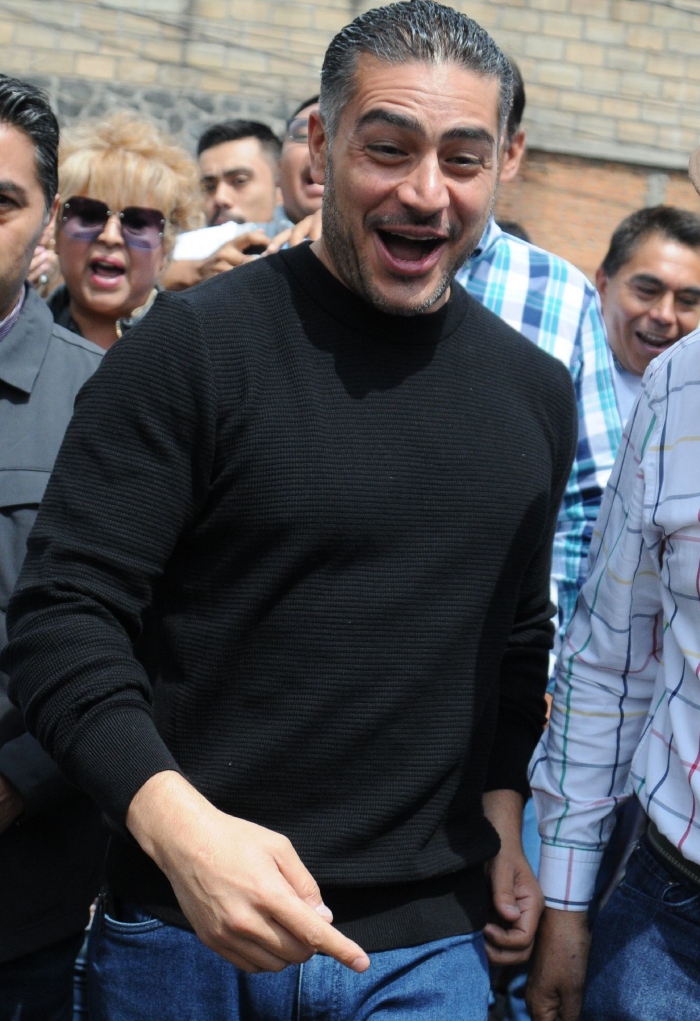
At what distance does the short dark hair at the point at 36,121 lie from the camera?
2.38 metres

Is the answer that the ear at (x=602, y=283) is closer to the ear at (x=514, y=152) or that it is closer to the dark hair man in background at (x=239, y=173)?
the ear at (x=514, y=152)

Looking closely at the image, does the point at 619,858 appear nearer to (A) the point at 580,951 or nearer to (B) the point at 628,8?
(A) the point at 580,951

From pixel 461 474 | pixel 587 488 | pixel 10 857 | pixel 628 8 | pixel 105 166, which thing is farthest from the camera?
pixel 628 8

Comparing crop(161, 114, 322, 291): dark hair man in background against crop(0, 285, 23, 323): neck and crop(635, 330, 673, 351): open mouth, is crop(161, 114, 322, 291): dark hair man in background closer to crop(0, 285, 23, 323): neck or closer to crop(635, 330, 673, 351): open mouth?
crop(0, 285, 23, 323): neck

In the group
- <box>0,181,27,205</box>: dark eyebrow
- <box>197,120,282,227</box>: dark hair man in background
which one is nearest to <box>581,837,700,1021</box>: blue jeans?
<box>0,181,27,205</box>: dark eyebrow

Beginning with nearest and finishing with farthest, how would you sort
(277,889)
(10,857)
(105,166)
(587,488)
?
(277,889)
(10,857)
(587,488)
(105,166)

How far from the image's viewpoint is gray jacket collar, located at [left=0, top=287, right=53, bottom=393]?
2.24 meters

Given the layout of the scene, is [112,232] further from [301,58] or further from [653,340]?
[301,58]

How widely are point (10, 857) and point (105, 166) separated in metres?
2.08

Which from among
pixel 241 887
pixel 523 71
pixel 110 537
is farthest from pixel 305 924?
pixel 523 71

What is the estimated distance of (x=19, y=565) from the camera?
7.03 ft

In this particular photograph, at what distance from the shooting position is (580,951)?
80.6 inches

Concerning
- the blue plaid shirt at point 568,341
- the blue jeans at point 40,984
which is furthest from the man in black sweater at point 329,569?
the blue plaid shirt at point 568,341

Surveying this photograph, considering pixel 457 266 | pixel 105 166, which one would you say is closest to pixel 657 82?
pixel 105 166
